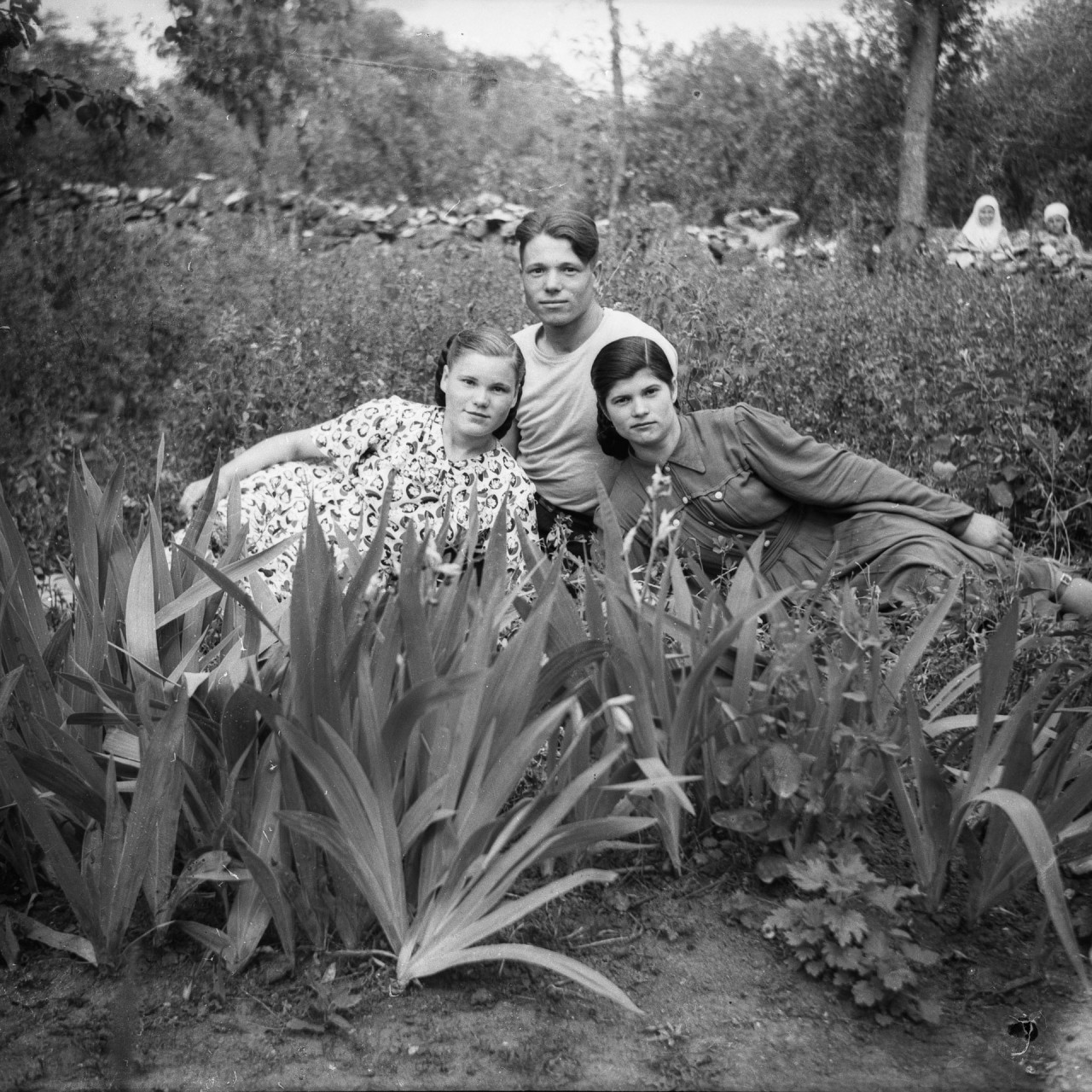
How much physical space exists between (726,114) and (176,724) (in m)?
11.6

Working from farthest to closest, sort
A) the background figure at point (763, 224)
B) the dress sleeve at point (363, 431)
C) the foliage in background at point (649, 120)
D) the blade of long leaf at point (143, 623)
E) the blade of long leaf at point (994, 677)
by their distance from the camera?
the background figure at point (763, 224) → the foliage in background at point (649, 120) → the dress sleeve at point (363, 431) → the blade of long leaf at point (143, 623) → the blade of long leaf at point (994, 677)

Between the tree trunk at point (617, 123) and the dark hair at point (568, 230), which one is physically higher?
the tree trunk at point (617, 123)

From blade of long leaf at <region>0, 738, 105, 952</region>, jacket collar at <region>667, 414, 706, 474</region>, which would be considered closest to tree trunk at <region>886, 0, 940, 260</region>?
jacket collar at <region>667, 414, 706, 474</region>

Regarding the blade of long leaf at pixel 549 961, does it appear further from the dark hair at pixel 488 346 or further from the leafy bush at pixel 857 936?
the dark hair at pixel 488 346

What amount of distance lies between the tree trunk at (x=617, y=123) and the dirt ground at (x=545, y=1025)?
9.83 m

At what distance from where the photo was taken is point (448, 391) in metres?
3.37

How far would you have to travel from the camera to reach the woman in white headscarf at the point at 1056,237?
736 cm

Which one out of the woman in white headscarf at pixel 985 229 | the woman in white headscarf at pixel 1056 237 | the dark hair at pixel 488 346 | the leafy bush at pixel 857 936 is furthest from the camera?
the woman in white headscarf at pixel 985 229

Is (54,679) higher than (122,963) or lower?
higher

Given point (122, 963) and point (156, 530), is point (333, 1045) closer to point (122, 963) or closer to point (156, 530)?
point (122, 963)

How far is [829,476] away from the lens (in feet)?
11.8

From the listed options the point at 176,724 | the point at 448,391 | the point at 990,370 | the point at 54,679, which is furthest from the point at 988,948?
the point at 990,370

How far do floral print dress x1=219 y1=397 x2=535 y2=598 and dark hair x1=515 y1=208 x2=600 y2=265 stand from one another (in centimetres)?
70

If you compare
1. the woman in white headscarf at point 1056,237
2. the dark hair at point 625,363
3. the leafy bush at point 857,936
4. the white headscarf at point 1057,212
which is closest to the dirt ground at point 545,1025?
the leafy bush at point 857,936
